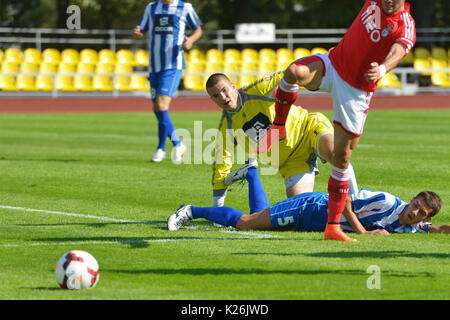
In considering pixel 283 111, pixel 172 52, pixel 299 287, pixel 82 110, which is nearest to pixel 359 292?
pixel 299 287

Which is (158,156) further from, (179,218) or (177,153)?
(179,218)

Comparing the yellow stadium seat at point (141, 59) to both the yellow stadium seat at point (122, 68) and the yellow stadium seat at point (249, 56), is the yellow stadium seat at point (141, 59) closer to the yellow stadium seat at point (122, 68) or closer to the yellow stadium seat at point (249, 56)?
the yellow stadium seat at point (122, 68)

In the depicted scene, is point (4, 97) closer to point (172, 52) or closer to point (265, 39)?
point (265, 39)

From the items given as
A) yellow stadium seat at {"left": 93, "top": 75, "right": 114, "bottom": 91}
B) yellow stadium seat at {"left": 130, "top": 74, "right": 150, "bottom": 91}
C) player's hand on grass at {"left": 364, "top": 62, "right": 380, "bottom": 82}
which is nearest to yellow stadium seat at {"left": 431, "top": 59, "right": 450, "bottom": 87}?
yellow stadium seat at {"left": 130, "top": 74, "right": 150, "bottom": 91}

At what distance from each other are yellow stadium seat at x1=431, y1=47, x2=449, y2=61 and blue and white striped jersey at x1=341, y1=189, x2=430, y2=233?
27.9 meters

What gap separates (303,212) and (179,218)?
1125 millimetres

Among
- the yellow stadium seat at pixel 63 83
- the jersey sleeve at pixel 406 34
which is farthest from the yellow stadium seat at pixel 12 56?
the jersey sleeve at pixel 406 34

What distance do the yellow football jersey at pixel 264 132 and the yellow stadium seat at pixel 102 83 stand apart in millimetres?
23715

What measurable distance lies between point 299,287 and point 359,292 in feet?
1.27

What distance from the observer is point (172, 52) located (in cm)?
1431

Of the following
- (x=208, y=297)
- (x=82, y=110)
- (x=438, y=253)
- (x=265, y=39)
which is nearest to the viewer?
(x=208, y=297)

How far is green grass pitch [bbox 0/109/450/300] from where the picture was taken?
5617 mm

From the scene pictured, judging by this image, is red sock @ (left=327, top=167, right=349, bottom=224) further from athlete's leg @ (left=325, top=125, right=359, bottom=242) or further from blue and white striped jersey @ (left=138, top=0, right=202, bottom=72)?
blue and white striped jersey @ (left=138, top=0, right=202, bottom=72)
